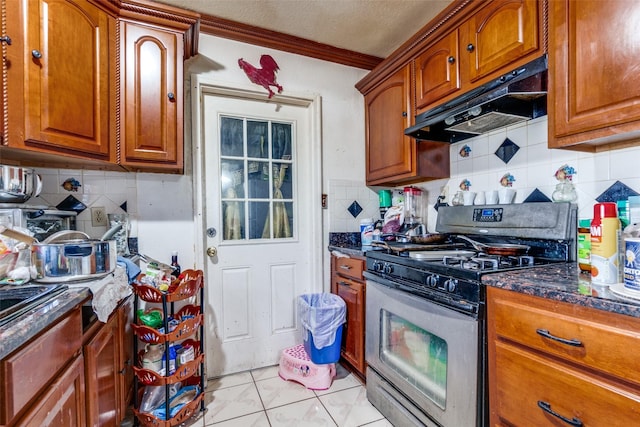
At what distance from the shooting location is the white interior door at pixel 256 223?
2.15 metres

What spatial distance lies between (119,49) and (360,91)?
166 centimetres

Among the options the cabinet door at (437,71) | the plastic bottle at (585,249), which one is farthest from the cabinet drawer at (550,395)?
the cabinet door at (437,71)

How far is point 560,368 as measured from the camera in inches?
36.3

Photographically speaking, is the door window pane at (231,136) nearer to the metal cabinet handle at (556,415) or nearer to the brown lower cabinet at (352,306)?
the brown lower cabinet at (352,306)

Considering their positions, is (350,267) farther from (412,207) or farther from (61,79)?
(61,79)

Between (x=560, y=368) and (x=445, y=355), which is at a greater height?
(x=560, y=368)

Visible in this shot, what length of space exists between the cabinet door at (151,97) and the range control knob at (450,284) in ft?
4.92

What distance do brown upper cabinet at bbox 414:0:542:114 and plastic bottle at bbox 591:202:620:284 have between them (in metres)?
0.74

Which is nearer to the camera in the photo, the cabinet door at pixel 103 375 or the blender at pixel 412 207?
the cabinet door at pixel 103 375

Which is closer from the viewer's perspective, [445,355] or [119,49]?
[445,355]

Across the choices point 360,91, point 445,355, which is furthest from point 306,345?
point 360,91

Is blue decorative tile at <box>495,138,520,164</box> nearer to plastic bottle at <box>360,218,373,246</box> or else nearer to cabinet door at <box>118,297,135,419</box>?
plastic bottle at <box>360,218,373,246</box>

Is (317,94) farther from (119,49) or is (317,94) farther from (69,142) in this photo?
(69,142)

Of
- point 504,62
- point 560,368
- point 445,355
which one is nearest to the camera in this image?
point 560,368
